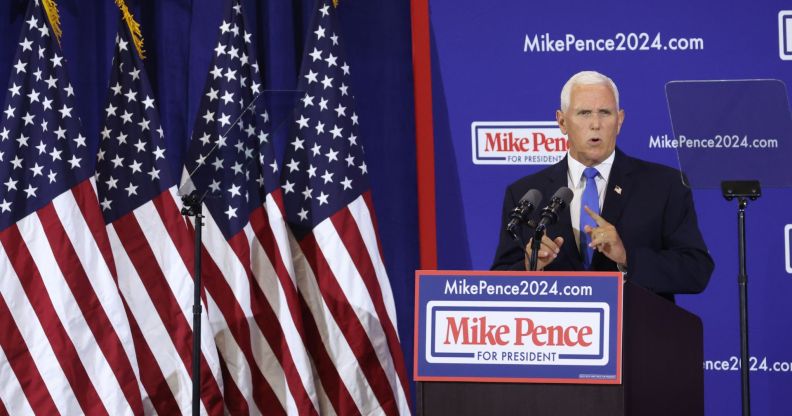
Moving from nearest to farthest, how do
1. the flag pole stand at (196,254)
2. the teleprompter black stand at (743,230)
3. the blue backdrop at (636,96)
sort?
the teleprompter black stand at (743,230)
the flag pole stand at (196,254)
the blue backdrop at (636,96)

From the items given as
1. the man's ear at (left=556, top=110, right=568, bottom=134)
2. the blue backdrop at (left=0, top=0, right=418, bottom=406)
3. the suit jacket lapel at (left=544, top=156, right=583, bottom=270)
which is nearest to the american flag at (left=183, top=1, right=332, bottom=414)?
the blue backdrop at (left=0, top=0, right=418, bottom=406)

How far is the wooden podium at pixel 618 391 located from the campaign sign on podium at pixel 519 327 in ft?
0.10

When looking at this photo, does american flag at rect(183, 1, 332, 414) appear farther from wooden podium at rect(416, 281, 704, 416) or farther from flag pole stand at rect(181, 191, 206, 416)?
wooden podium at rect(416, 281, 704, 416)

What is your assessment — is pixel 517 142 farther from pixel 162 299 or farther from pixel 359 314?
pixel 162 299

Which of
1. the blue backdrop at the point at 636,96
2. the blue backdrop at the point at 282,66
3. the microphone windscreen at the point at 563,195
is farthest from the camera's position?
the blue backdrop at the point at 282,66

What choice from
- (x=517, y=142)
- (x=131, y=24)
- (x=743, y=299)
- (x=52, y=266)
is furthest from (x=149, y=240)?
(x=743, y=299)

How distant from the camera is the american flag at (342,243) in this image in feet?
16.9

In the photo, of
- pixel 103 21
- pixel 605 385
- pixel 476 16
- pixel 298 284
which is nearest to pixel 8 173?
pixel 103 21

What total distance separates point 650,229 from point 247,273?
1882 mm

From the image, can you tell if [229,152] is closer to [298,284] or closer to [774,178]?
[298,284]

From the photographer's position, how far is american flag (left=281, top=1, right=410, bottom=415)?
16.9 ft

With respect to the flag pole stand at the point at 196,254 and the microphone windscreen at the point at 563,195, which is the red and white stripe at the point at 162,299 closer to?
the flag pole stand at the point at 196,254

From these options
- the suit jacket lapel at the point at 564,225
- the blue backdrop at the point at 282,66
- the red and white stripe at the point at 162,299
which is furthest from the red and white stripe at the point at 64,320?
the suit jacket lapel at the point at 564,225

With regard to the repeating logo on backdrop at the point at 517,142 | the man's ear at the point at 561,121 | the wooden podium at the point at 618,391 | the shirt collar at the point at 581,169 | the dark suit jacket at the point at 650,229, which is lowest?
the wooden podium at the point at 618,391
